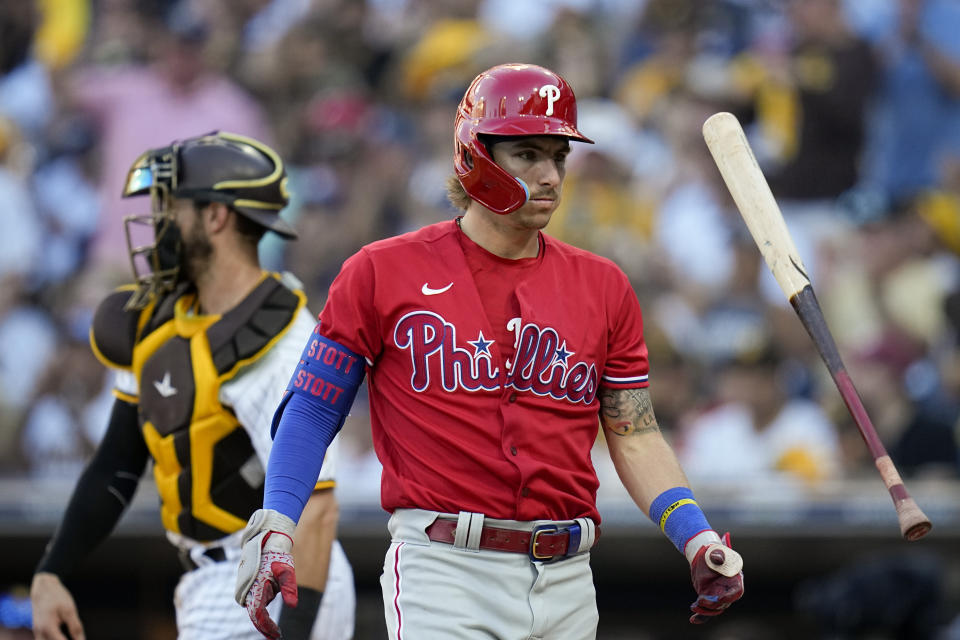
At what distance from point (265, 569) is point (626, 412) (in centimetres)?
97

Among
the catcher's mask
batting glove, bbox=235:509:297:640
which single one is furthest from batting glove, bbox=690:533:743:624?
the catcher's mask

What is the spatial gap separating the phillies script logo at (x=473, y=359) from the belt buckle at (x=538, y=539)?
0.30 meters

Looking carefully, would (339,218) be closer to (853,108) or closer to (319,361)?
(853,108)

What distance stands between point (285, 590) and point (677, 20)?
22.1 feet

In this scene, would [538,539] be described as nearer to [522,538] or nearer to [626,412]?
[522,538]

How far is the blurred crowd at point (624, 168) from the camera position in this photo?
739cm

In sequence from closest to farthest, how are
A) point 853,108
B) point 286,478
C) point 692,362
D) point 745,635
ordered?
point 286,478
point 745,635
point 692,362
point 853,108

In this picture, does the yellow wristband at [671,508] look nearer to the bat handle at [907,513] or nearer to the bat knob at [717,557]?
the bat knob at [717,557]

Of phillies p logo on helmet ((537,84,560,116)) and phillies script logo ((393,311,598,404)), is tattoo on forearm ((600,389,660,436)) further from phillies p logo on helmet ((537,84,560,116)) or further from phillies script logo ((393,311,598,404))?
phillies p logo on helmet ((537,84,560,116))

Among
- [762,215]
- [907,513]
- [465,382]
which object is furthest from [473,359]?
[907,513]

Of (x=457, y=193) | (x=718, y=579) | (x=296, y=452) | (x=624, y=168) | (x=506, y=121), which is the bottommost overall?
(x=718, y=579)

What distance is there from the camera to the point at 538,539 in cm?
303

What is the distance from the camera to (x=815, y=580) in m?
7.14

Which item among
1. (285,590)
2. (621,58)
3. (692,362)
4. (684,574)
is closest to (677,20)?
(621,58)
